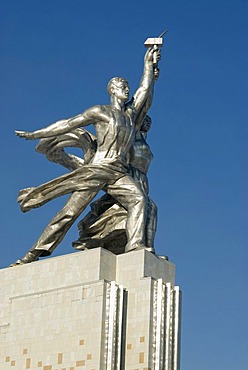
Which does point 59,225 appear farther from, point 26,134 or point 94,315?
point 94,315

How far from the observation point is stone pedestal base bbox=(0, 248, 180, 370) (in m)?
23.0

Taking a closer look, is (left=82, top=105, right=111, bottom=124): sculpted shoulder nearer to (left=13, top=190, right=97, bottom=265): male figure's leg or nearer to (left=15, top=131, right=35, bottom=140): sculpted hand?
(left=15, top=131, right=35, bottom=140): sculpted hand

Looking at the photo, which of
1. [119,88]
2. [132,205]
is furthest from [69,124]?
[132,205]

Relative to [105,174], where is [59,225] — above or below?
below

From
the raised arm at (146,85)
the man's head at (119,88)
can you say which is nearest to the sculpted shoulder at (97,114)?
the man's head at (119,88)

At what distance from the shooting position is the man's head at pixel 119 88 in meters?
25.9

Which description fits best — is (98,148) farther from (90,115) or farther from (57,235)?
(57,235)

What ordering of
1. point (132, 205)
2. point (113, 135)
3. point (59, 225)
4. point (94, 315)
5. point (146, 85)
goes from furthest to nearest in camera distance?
point (146, 85) < point (59, 225) < point (113, 135) < point (132, 205) < point (94, 315)

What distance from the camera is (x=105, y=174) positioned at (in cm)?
2519

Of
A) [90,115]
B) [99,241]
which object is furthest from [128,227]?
[90,115]

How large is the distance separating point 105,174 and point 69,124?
1.69 metres

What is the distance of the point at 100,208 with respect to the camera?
26.2 m

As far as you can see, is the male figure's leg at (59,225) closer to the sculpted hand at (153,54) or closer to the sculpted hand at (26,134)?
the sculpted hand at (26,134)

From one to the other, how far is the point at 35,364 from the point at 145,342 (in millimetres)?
2918
